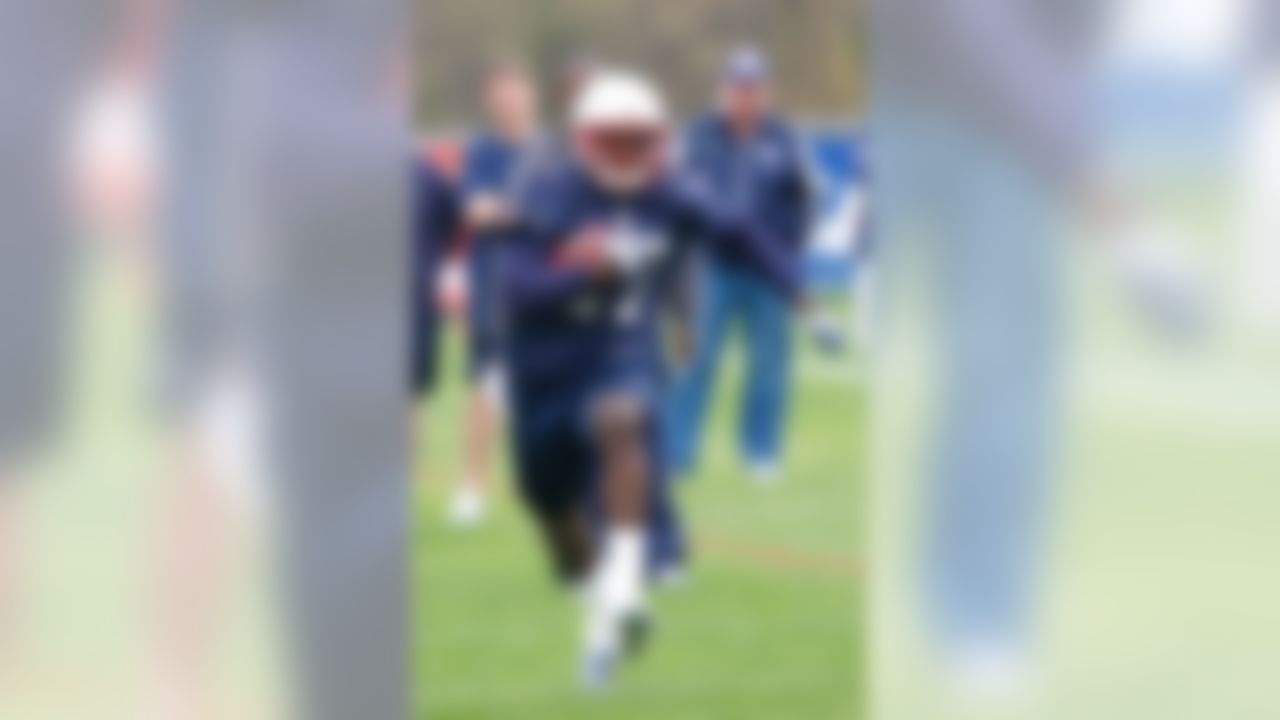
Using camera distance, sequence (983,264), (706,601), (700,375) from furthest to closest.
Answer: (700,375) < (706,601) < (983,264)

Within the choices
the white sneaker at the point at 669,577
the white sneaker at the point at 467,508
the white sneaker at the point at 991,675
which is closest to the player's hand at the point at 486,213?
the white sneaker at the point at 467,508

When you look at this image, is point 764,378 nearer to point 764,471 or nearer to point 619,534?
point 764,471

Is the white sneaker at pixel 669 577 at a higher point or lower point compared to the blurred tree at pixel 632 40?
lower

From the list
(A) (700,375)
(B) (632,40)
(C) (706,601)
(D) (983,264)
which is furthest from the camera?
(A) (700,375)

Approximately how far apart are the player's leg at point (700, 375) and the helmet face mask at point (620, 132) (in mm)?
178

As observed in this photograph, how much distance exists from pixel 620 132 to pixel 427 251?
32 cm

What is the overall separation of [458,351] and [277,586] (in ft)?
1.49

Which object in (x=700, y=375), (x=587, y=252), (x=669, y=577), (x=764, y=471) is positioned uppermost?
(x=587, y=252)

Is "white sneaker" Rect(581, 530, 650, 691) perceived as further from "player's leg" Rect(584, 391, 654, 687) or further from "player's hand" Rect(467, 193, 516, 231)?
"player's hand" Rect(467, 193, 516, 231)

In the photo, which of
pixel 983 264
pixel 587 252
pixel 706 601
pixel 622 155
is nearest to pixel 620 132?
pixel 622 155

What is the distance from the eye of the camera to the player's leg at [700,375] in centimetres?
393

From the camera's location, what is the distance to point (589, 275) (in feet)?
13.0

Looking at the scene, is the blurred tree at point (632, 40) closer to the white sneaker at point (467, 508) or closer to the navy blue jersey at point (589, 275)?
the navy blue jersey at point (589, 275)

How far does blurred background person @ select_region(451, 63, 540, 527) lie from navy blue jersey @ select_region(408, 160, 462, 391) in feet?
0.12
